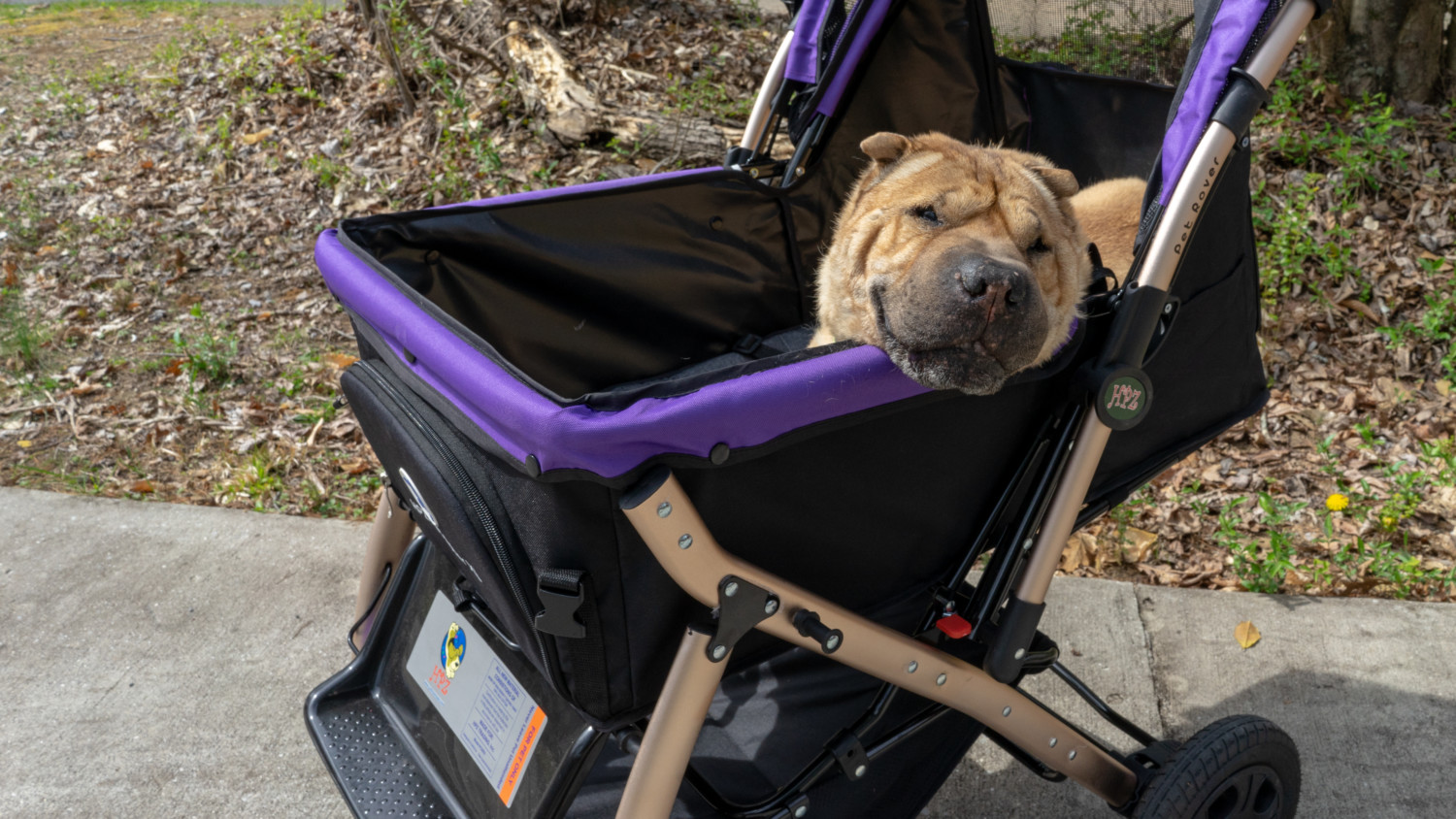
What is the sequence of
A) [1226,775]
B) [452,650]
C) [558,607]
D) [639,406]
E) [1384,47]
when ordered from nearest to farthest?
[639,406], [558,607], [1226,775], [452,650], [1384,47]

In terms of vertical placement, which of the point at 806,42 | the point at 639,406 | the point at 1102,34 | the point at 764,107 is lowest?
the point at 639,406

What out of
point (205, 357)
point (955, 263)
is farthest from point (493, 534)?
point (205, 357)

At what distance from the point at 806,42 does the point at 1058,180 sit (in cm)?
105

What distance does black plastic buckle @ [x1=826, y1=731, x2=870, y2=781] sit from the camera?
209 centimetres

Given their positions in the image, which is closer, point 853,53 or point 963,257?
point 963,257

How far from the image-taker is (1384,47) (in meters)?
5.13

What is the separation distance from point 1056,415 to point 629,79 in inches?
191

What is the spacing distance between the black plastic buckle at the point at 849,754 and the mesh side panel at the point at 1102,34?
2.30 meters

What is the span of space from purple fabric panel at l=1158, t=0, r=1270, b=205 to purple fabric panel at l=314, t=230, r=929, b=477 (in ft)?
2.61

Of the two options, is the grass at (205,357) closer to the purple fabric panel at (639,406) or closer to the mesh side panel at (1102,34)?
the purple fabric panel at (639,406)

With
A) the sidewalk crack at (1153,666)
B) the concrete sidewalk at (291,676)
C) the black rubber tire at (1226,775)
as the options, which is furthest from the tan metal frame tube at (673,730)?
the sidewalk crack at (1153,666)

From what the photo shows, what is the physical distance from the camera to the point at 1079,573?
3703mm

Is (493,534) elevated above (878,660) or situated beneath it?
elevated above

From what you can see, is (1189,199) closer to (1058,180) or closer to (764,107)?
(1058,180)
